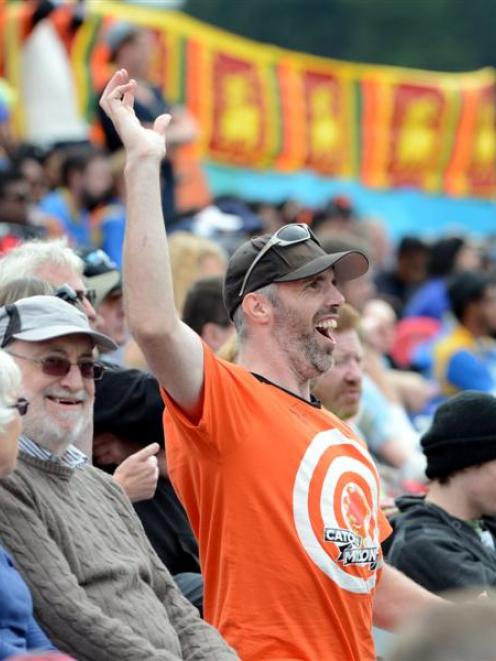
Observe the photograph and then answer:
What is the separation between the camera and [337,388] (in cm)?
634

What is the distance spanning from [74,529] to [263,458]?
0.56 meters

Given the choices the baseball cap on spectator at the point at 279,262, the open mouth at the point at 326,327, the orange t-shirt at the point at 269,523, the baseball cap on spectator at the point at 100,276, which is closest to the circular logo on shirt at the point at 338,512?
the orange t-shirt at the point at 269,523

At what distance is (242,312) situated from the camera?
4.62 metres

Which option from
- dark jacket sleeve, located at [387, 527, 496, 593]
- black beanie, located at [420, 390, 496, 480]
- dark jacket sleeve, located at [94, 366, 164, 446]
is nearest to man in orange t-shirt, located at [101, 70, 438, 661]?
dark jacket sleeve, located at [94, 366, 164, 446]

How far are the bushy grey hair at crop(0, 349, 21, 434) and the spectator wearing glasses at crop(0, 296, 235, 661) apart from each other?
0.27 m

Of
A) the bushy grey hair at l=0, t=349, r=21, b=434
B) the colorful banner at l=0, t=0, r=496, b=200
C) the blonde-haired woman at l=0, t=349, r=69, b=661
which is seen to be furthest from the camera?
the colorful banner at l=0, t=0, r=496, b=200

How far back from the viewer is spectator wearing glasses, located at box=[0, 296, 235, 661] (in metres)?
3.89

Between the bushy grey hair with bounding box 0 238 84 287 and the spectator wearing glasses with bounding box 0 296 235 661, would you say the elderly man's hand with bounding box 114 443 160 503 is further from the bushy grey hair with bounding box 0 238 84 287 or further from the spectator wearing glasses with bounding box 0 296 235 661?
the bushy grey hair with bounding box 0 238 84 287

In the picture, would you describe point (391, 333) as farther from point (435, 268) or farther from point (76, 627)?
point (76, 627)

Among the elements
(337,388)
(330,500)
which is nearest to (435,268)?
(337,388)

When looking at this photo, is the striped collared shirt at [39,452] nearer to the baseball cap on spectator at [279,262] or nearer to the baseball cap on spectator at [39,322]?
the baseball cap on spectator at [39,322]

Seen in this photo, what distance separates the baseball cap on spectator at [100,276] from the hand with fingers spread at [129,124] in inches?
70.2

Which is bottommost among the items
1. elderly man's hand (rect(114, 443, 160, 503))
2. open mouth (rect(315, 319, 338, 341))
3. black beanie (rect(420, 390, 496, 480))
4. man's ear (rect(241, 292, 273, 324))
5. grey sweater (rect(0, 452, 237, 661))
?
black beanie (rect(420, 390, 496, 480))

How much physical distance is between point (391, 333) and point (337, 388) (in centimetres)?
426
